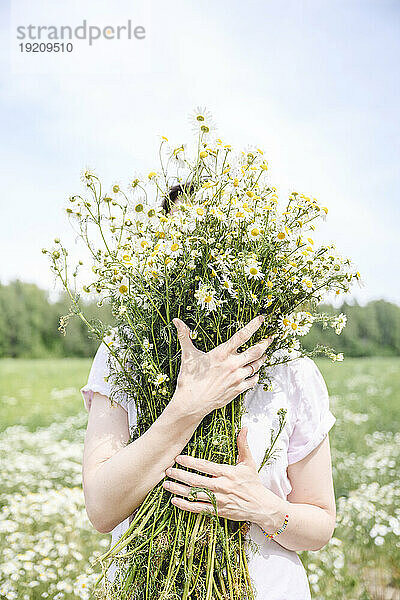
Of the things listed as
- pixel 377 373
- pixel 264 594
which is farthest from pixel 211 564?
pixel 377 373

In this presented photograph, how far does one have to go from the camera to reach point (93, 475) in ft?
3.97

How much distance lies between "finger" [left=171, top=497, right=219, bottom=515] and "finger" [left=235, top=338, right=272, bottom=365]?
0.93 feet

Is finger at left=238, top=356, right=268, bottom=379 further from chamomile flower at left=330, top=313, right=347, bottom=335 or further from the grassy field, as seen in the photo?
the grassy field

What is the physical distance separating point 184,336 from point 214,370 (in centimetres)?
9

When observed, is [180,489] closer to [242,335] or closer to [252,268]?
[242,335]

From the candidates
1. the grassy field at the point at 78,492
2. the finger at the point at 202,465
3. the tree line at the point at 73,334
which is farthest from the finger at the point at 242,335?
the tree line at the point at 73,334

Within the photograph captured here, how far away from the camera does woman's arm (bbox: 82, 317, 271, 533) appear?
3.74 ft

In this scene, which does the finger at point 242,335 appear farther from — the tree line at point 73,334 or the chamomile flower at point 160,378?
the tree line at point 73,334

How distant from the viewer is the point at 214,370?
118cm

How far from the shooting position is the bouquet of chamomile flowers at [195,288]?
45.5 inches

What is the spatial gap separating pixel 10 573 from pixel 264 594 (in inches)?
81.4

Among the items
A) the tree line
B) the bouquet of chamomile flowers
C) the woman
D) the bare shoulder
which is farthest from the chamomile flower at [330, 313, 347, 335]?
the tree line

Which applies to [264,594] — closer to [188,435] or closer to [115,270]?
[188,435]

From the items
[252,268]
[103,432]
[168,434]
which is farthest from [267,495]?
[252,268]
